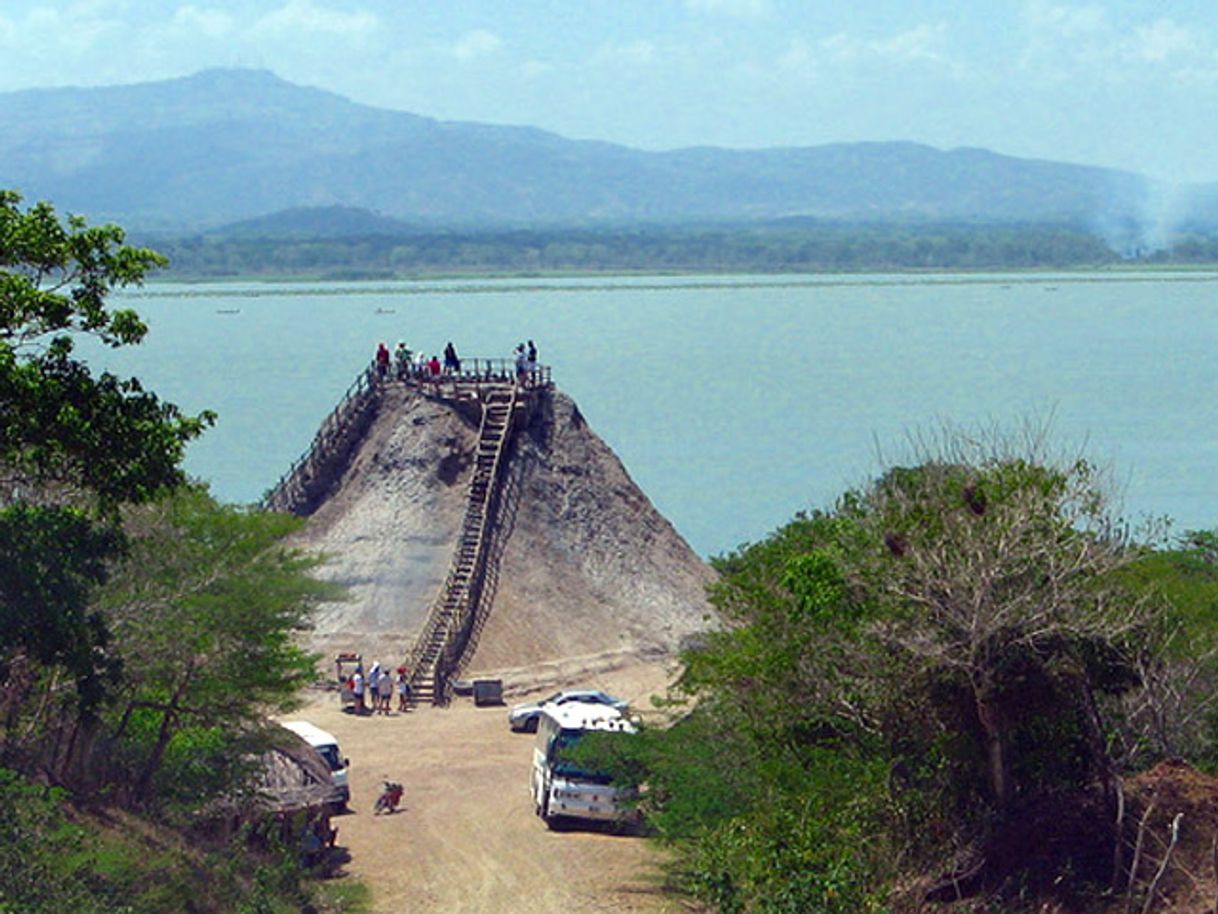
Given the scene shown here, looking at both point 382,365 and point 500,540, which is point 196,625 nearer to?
point 500,540

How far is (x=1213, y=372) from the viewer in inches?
5285

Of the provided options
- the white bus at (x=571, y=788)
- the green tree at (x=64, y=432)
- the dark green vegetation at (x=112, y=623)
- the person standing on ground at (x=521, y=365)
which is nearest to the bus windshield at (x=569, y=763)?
the white bus at (x=571, y=788)

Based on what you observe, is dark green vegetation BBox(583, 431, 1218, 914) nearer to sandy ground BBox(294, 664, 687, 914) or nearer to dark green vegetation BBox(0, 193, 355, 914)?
sandy ground BBox(294, 664, 687, 914)

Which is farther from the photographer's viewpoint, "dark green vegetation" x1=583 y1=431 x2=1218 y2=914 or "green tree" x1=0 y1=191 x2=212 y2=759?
"dark green vegetation" x1=583 y1=431 x2=1218 y2=914

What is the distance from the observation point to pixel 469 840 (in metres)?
28.3

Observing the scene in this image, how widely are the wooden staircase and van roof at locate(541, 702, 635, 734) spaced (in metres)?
9.25

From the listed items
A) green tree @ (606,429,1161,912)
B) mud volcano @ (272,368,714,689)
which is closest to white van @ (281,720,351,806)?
green tree @ (606,429,1161,912)

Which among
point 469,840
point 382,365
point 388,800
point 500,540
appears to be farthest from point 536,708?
point 382,365

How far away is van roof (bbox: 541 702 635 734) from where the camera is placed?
2912 cm

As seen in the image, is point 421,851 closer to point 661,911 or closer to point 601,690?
point 661,911

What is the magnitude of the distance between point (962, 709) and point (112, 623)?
895cm

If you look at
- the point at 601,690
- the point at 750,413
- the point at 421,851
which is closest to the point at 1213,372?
the point at 750,413

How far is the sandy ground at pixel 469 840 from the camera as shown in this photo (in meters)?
24.8

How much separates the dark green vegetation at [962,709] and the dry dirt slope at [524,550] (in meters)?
21.7
